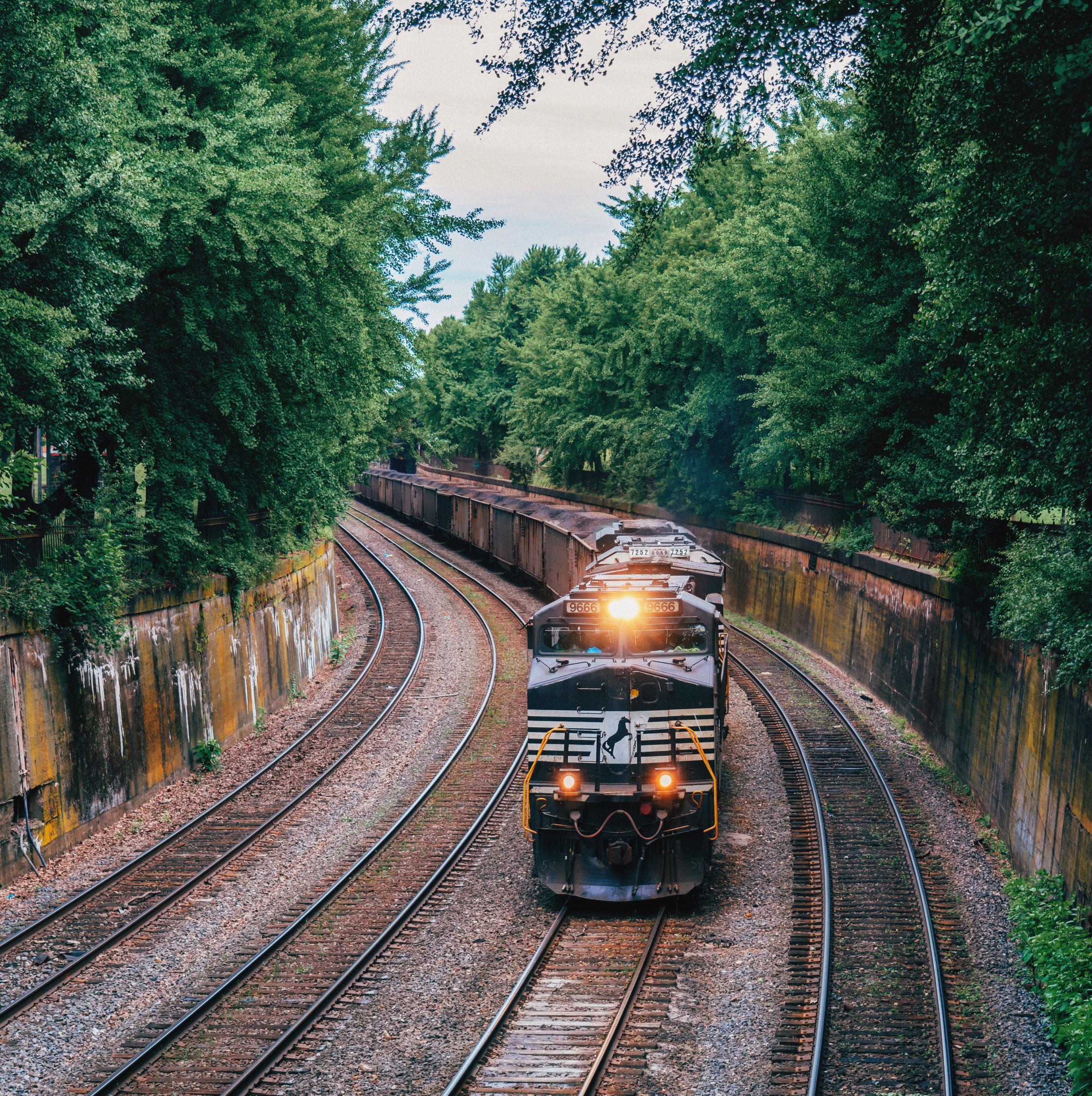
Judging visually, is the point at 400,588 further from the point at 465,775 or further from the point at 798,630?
the point at 465,775

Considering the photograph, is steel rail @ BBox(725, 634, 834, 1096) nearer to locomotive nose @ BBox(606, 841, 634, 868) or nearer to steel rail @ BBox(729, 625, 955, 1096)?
steel rail @ BBox(729, 625, 955, 1096)

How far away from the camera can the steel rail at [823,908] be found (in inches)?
335

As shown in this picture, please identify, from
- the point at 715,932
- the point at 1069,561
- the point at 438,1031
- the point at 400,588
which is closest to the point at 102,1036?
the point at 438,1031

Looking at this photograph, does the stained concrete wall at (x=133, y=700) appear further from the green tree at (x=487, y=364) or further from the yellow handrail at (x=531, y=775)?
the green tree at (x=487, y=364)

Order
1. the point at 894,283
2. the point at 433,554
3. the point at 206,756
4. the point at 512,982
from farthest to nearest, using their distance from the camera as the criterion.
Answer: the point at 433,554
the point at 894,283
the point at 206,756
the point at 512,982

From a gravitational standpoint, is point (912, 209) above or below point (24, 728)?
above

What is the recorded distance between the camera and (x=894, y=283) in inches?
910

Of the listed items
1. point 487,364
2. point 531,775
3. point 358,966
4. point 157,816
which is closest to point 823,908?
point 531,775

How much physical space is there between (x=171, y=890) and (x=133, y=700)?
412 cm

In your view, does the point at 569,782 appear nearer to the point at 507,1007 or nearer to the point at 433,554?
the point at 507,1007

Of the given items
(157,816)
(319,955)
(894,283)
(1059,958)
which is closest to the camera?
(1059,958)

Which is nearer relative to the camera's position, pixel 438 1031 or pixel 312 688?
pixel 438 1031

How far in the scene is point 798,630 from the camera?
101ft

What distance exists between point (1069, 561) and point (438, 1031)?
8.83 metres
